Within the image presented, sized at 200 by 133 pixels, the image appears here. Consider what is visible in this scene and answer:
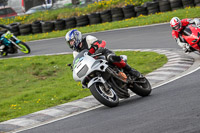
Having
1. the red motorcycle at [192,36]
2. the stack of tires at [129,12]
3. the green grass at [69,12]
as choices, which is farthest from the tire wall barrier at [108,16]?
the red motorcycle at [192,36]

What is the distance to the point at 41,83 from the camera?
11.9m

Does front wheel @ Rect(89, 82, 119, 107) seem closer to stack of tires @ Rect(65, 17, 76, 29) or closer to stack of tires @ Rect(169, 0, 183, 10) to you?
stack of tires @ Rect(169, 0, 183, 10)

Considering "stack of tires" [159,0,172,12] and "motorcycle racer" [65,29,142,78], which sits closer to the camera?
"motorcycle racer" [65,29,142,78]

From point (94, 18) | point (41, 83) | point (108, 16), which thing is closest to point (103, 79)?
point (41, 83)

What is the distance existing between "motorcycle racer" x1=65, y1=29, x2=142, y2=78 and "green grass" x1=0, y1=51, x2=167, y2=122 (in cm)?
148

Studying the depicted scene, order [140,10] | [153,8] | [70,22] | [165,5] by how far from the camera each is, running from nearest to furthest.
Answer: [165,5] < [153,8] < [140,10] < [70,22]

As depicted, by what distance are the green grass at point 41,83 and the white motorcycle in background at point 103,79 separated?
5.10 feet

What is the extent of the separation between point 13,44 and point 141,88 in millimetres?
11895


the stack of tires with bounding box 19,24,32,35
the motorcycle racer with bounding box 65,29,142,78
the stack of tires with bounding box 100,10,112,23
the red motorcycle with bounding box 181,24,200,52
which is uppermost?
the motorcycle racer with bounding box 65,29,142,78

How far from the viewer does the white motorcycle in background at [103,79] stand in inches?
285

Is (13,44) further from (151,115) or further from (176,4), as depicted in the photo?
(151,115)

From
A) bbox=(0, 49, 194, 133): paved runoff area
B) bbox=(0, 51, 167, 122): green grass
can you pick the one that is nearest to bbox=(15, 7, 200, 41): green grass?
bbox=(0, 51, 167, 122): green grass

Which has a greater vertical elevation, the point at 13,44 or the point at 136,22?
the point at 13,44

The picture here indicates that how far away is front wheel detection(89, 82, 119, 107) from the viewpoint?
7117 mm
